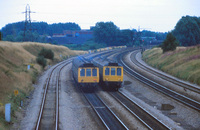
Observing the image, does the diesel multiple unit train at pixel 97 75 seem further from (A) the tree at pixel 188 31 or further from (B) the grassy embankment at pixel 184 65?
(A) the tree at pixel 188 31

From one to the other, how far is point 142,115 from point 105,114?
2441 mm

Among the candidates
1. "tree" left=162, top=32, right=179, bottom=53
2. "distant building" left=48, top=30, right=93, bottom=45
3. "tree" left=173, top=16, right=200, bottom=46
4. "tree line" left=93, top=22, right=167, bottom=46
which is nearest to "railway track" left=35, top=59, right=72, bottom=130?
"tree" left=162, top=32, right=179, bottom=53

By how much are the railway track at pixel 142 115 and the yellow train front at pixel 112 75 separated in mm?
2290

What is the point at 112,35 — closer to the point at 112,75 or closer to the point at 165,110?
the point at 112,75

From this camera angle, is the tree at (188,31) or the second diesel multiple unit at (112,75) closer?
the second diesel multiple unit at (112,75)

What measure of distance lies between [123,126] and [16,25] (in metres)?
173

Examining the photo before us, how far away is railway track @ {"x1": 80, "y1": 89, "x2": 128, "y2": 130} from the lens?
14348mm

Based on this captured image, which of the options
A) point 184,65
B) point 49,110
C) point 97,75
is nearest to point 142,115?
point 49,110

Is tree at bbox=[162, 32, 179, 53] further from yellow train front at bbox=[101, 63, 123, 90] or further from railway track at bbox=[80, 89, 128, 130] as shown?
railway track at bbox=[80, 89, 128, 130]

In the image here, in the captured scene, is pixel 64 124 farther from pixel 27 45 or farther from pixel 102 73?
pixel 27 45

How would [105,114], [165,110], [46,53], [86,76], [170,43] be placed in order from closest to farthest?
[105,114] < [165,110] < [86,76] < [170,43] < [46,53]

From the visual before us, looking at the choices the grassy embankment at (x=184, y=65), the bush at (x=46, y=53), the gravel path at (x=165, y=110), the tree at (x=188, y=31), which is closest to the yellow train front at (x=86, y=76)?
the gravel path at (x=165, y=110)

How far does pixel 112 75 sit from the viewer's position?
81.0ft

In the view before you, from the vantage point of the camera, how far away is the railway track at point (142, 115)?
559 inches
